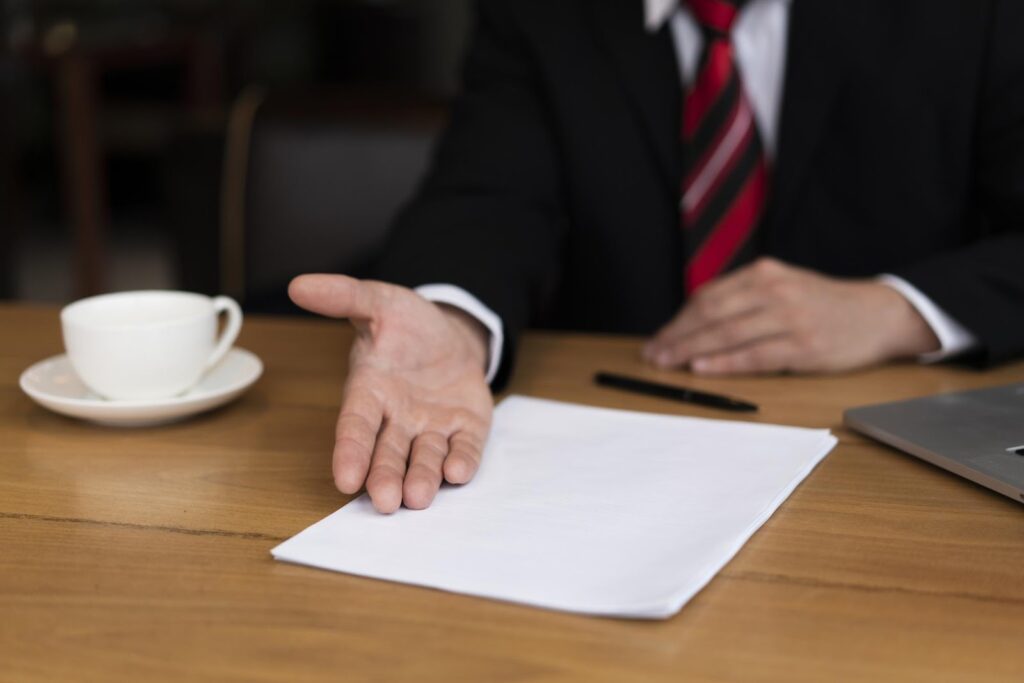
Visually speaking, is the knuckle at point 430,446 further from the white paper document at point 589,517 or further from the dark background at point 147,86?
the dark background at point 147,86

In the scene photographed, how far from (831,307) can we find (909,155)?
41 cm

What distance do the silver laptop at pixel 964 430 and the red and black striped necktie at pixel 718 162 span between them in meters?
0.52

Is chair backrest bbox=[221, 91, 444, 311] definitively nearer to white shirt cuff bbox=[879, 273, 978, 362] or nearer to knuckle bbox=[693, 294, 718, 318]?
knuckle bbox=[693, 294, 718, 318]

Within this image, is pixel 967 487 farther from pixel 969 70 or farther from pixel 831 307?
pixel 969 70

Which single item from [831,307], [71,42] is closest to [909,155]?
[831,307]

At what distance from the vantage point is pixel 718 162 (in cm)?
134

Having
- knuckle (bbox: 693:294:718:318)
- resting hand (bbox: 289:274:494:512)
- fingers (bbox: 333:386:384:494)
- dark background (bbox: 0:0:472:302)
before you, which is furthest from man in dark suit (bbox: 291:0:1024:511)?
dark background (bbox: 0:0:472:302)

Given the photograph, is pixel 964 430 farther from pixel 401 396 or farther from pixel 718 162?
pixel 718 162

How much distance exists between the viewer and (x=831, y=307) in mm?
1021

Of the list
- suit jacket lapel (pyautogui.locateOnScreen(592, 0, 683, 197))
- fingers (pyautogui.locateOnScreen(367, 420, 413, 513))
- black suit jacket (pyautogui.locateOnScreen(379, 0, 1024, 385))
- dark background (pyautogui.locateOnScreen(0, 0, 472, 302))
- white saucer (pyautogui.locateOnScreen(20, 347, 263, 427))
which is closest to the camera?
fingers (pyautogui.locateOnScreen(367, 420, 413, 513))

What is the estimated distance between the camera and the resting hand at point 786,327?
3.24 feet

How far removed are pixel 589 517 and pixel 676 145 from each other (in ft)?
2.77

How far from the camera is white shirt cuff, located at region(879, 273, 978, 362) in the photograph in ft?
3.35

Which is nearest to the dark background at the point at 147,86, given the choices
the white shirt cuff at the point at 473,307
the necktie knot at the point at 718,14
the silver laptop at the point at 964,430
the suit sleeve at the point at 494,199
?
the suit sleeve at the point at 494,199
